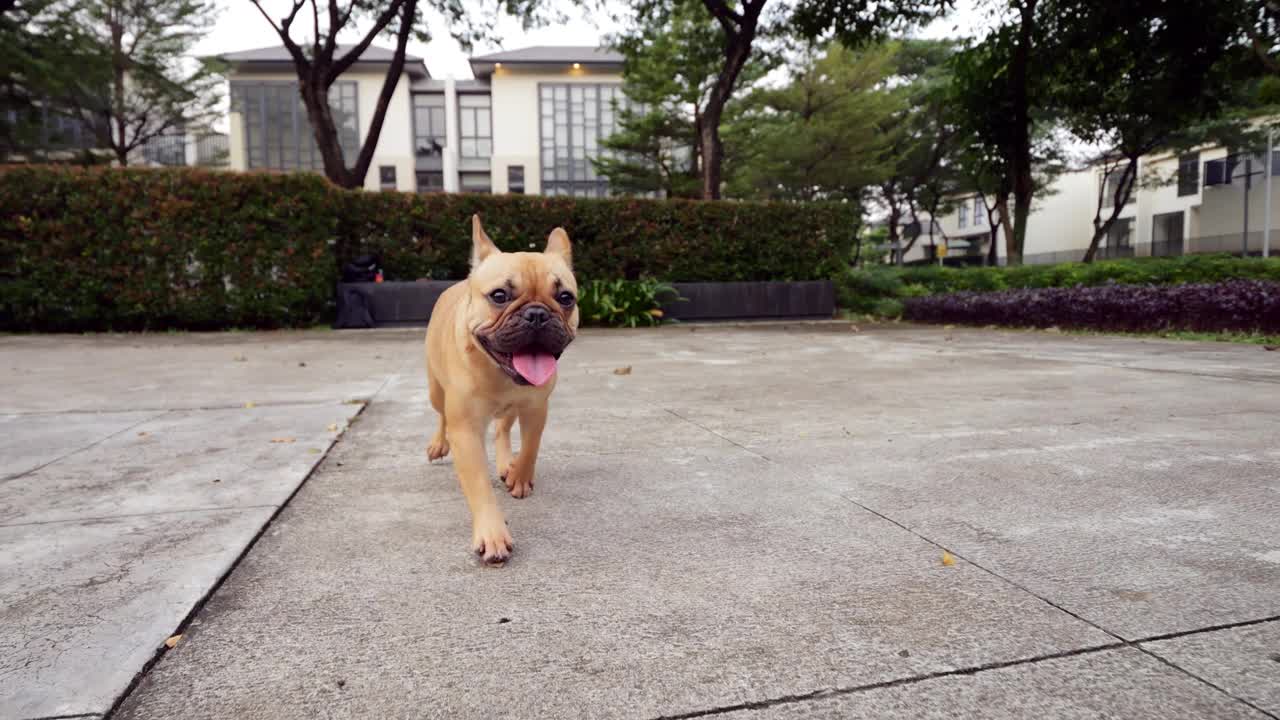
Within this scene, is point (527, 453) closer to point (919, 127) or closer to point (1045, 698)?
point (1045, 698)

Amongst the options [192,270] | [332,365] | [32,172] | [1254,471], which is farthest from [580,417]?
[32,172]

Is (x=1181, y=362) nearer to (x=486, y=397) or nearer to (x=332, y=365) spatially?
(x=486, y=397)

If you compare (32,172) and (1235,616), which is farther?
(32,172)

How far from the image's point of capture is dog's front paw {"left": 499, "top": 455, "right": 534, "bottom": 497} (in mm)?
2781

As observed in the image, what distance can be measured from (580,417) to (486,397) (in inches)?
88.0

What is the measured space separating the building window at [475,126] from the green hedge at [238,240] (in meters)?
31.9

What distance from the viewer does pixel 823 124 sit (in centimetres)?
2773

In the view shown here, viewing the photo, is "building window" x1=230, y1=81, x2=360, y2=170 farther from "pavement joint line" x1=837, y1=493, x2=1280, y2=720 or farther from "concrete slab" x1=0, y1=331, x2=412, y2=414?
"pavement joint line" x1=837, y1=493, x2=1280, y2=720

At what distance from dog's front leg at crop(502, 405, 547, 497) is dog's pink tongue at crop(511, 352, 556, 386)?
0.37m

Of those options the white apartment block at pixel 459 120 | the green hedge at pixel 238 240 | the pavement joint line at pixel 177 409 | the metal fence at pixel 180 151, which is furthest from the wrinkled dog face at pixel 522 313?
the metal fence at pixel 180 151

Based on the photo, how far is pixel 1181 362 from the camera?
6.82 m

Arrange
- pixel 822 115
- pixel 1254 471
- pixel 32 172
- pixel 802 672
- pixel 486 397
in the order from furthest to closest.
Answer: pixel 822 115
pixel 32 172
pixel 1254 471
pixel 486 397
pixel 802 672

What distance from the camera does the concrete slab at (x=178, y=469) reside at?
8.58 feet

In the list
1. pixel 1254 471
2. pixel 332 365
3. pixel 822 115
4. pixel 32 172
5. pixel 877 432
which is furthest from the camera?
pixel 822 115
